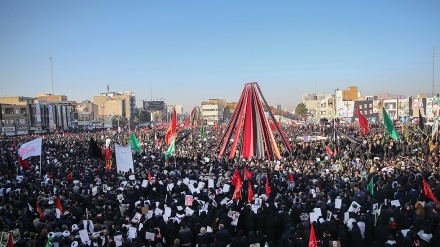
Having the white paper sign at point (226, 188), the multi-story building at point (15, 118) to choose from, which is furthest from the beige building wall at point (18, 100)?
the white paper sign at point (226, 188)

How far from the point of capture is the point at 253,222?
10695 millimetres

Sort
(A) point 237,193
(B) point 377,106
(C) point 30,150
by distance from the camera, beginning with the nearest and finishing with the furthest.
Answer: (A) point 237,193 < (C) point 30,150 < (B) point 377,106

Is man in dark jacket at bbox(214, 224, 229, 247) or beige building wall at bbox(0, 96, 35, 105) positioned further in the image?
beige building wall at bbox(0, 96, 35, 105)

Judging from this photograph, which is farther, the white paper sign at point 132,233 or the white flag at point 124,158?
the white flag at point 124,158

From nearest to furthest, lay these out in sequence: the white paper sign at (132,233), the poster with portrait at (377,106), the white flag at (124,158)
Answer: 1. the white paper sign at (132,233)
2. the white flag at (124,158)
3. the poster with portrait at (377,106)

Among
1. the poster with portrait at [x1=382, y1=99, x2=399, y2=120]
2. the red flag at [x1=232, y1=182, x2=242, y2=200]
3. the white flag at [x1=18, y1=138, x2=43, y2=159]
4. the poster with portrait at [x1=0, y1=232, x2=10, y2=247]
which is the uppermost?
the poster with portrait at [x1=382, y1=99, x2=399, y2=120]

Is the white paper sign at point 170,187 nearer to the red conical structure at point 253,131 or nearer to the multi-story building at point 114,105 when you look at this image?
the red conical structure at point 253,131

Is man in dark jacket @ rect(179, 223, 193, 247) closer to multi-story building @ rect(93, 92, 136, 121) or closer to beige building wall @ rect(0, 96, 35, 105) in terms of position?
beige building wall @ rect(0, 96, 35, 105)

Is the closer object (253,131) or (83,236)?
(83,236)

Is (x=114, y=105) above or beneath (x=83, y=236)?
above

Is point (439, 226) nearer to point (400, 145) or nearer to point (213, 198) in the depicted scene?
point (213, 198)

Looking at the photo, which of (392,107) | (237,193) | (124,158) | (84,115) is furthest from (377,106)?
(237,193)

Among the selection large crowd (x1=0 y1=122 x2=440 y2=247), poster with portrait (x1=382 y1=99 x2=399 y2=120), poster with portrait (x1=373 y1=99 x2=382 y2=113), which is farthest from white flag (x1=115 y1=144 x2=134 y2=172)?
poster with portrait (x1=373 y1=99 x2=382 y2=113)

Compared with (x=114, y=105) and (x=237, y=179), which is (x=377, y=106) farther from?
(x=114, y=105)
